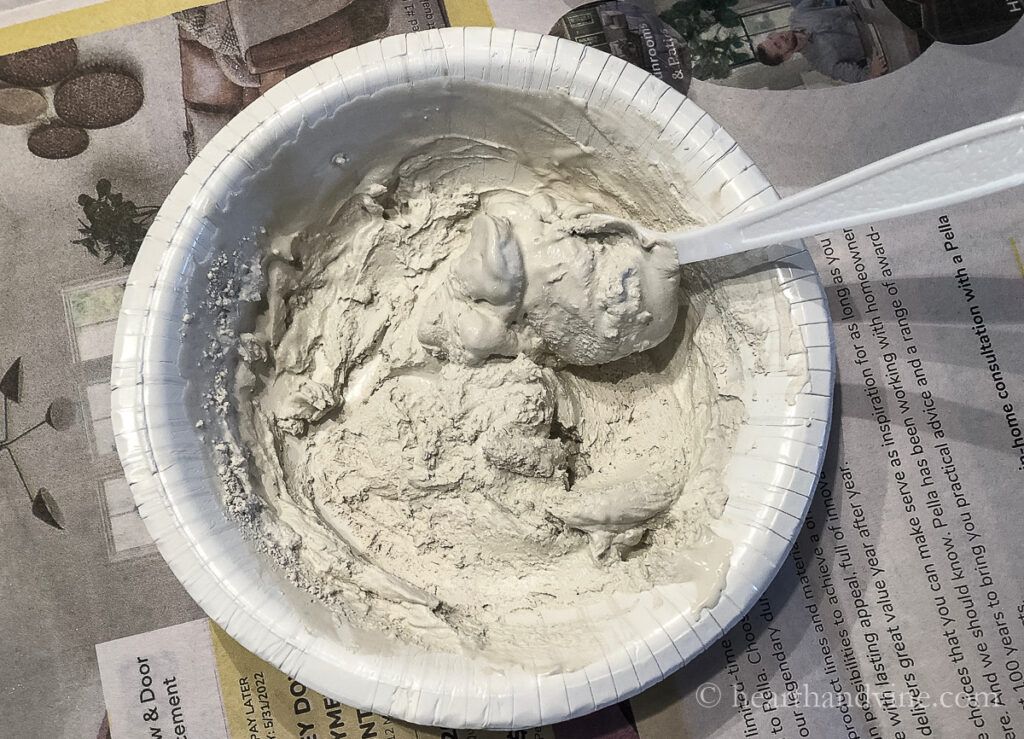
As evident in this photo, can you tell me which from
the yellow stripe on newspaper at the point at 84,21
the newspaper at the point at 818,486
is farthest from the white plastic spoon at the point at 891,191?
the yellow stripe on newspaper at the point at 84,21

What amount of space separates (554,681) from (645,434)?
376 millimetres

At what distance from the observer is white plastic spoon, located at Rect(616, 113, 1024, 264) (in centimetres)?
62

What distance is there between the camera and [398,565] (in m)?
0.88

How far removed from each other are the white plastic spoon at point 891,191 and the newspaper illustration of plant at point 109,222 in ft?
2.83

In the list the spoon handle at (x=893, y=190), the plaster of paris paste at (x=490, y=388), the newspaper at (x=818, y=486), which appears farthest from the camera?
the newspaper at (x=818, y=486)

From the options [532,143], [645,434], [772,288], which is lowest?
[645,434]

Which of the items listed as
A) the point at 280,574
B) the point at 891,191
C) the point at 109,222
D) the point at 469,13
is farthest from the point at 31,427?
the point at 891,191

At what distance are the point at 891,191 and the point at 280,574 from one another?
826 millimetres

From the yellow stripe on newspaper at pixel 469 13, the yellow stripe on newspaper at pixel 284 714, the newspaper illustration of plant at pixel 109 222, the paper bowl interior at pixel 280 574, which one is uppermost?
the yellow stripe on newspaper at pixel 469 13

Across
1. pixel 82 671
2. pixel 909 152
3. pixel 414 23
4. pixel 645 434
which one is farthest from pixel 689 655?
pixel 414 23

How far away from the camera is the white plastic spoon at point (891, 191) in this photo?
2.02 ft

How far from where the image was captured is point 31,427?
1014 millimetres

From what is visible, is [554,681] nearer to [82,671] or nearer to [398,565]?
[398,565]

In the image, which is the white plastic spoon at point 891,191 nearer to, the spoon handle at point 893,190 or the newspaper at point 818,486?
the spoon handle at point 893,190
